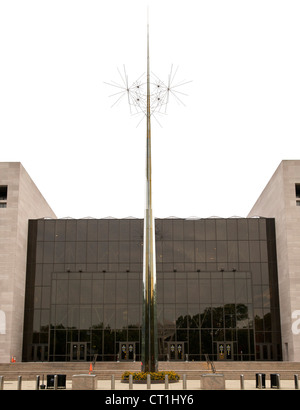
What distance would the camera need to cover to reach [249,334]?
166 feet

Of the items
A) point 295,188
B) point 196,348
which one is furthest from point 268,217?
point 196,348

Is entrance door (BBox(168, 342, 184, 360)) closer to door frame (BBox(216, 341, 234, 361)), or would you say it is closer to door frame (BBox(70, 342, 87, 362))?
door frame (BBox(216, 341, 234, 361))

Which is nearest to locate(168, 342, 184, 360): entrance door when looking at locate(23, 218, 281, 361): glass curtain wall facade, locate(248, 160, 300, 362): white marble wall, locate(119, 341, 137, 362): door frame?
locate(23, 218, 281, 361): glass curtain wall facade

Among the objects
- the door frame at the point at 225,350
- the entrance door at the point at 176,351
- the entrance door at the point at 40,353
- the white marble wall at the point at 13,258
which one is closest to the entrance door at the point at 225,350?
the door frame at the point at 225,350

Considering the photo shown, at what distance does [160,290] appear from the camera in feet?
171

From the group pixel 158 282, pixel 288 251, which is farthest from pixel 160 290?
pixel 288 251

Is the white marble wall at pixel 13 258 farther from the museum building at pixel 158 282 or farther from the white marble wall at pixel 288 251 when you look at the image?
the white marble wall at pixel 288 251

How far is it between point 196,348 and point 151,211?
2493cm

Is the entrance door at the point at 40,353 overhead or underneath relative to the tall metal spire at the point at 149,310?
underneath

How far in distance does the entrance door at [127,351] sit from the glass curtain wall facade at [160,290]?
0.10 metres

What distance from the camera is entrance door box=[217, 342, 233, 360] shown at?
5003 cm

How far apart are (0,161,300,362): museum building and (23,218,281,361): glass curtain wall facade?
0.33ft

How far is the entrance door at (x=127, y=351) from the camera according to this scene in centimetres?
5044

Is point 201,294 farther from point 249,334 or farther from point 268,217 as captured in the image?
point 268,217
